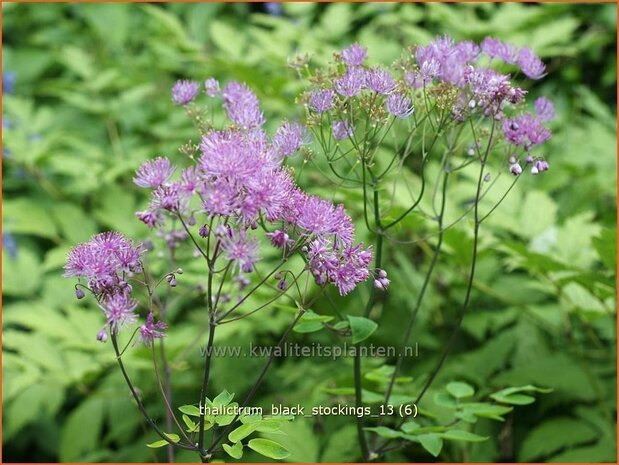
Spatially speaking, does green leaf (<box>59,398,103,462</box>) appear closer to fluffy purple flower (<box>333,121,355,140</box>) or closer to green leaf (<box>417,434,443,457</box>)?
green leaf (<box>417,434,443,457</box>)

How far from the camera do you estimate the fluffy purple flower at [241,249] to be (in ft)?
4.26

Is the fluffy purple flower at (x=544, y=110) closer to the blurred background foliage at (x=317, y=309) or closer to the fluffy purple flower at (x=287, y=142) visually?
the blurred background foliage at (x=317, y=309)

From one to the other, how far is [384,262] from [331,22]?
1.50 metres

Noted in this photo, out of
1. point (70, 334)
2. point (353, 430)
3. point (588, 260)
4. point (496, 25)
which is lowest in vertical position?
point (353, 430)

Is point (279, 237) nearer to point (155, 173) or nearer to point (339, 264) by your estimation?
point (339, 264)

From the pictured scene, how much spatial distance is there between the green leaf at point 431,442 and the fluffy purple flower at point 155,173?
0.78 m

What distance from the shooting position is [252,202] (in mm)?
1273

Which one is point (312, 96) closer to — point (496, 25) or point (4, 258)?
point (4, 258)

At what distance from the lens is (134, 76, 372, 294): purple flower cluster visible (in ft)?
4.19

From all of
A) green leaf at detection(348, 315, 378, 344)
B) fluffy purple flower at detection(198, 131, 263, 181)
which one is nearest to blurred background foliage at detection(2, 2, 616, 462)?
green leaf at detection(348, 315, 378, 344)

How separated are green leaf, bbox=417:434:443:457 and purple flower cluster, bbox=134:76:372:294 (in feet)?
1.53

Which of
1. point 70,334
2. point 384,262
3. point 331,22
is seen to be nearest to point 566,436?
point 384,262

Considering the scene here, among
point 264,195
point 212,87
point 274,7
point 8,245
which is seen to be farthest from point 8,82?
point 264,195

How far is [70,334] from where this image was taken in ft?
8.60
